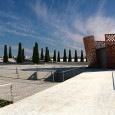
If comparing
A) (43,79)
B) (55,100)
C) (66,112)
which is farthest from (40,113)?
(43,79)

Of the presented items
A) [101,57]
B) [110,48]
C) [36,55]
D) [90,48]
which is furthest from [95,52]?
[36,55]

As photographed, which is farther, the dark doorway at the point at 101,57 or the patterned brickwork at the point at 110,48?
the dark doorway at the point at 101,57

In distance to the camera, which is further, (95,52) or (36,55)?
(36,55)

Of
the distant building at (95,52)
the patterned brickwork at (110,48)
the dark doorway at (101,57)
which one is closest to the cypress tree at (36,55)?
the distant building at (95,52)

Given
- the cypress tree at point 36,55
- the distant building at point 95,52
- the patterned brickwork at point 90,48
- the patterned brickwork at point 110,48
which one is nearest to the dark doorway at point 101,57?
the distant building at point 95,52

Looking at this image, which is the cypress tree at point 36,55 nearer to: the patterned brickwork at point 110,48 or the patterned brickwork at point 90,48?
the patterned brickwork at point 90,48

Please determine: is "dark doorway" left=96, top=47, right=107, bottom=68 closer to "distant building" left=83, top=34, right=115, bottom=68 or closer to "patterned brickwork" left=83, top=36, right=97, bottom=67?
"distant building" left=83, top=34, right=115, bottom=68

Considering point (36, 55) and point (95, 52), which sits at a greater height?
point (36, 55)

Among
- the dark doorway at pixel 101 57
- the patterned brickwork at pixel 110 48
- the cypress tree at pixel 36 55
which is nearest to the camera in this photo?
the patterned brickwork at pixel 110 48

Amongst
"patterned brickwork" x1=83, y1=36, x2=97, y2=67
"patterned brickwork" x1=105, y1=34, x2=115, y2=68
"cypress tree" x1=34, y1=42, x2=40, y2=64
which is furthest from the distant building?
"cypress tree" x1=34, y1=42, x2=40, y2=64

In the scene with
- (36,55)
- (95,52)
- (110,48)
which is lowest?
(95,52)

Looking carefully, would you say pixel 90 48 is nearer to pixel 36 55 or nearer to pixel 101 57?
pixel 101 57

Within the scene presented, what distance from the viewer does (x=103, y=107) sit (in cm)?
589

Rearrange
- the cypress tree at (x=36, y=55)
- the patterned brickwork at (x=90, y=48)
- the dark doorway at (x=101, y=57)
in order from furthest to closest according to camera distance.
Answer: the cypress tree at (x=36, y=55), the dark doorway at (x=101, y=57), the patterned brickwork at (x=90, y=48)
